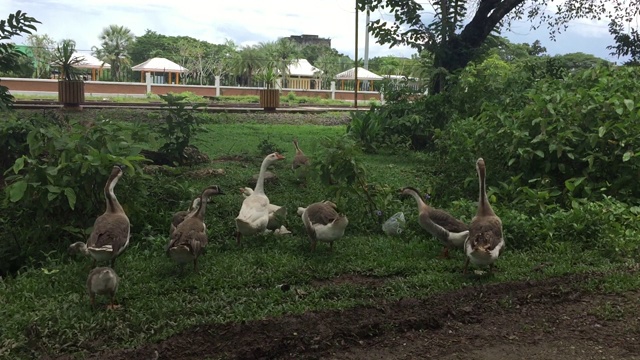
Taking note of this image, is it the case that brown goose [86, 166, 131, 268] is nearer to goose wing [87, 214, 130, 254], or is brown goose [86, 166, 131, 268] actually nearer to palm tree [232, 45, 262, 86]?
goose wing [87, 214, 130, 254]

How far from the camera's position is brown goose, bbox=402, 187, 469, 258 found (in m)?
5.45

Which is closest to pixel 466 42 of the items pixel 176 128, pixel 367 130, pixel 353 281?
pixel 367 130

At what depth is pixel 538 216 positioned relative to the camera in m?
6.39

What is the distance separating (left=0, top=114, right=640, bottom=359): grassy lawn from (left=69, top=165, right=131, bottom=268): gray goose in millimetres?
249

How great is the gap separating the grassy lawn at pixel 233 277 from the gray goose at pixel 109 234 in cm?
25

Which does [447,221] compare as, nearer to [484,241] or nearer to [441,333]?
[484,241]

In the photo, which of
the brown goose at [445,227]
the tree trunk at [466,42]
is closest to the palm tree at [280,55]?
the tree trunk at [466,42]

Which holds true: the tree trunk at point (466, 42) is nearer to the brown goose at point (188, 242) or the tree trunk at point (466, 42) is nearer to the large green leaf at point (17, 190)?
the brown goose at point (188, 242)

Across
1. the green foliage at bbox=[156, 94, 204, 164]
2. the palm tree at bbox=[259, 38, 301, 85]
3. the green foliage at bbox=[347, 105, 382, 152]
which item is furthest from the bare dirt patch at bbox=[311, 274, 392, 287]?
the palm tree at bbox=[259, 38, 301, 85]

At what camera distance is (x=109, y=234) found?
15.7 feet

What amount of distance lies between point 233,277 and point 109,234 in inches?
42.1

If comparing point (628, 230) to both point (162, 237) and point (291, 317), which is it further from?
point (162, 237)

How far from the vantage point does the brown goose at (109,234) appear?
466 centimetres

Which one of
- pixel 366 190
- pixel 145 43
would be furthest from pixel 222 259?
pixel 145 43
